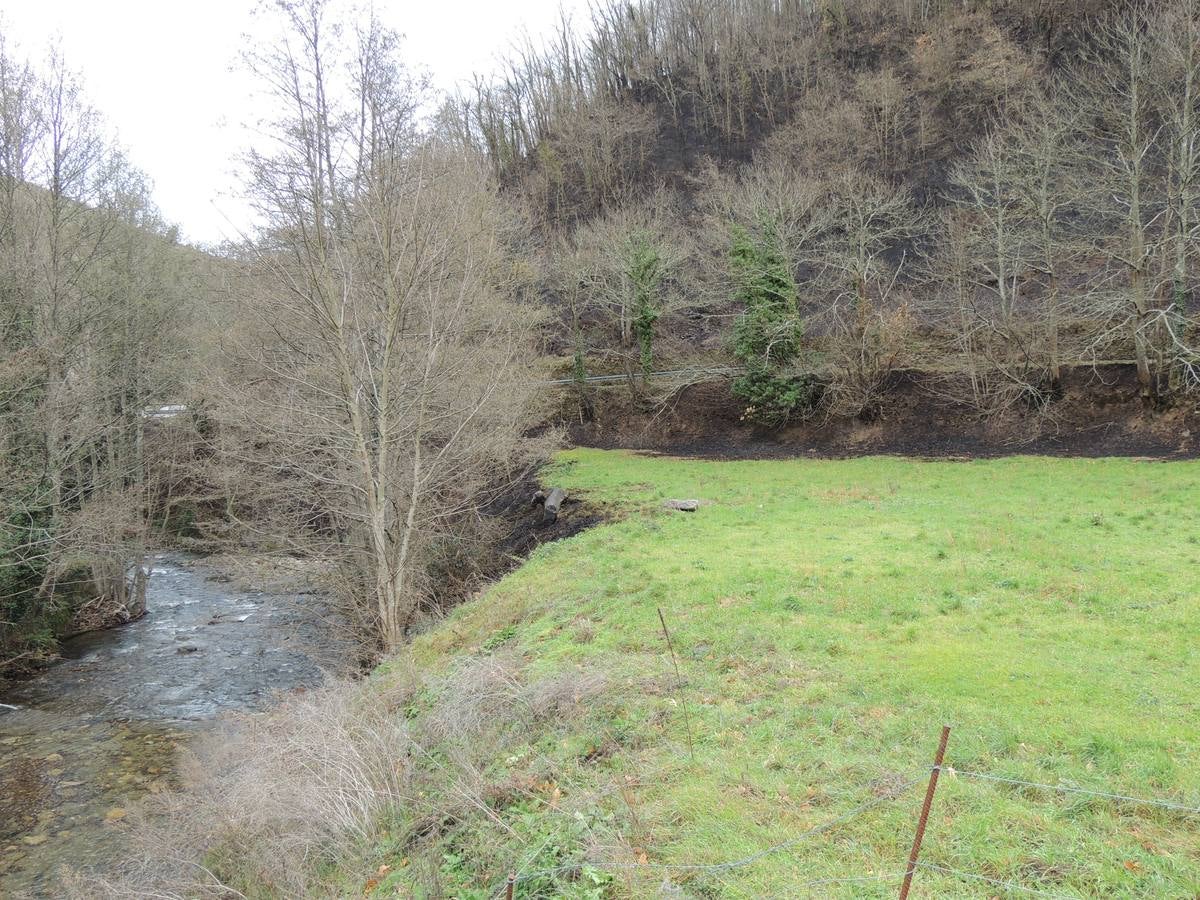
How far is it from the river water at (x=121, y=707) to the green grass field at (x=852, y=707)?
4073 mm

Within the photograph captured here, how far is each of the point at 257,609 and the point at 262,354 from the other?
814cm

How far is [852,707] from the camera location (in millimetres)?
6129

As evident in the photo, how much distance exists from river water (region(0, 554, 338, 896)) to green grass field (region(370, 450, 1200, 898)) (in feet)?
13.4

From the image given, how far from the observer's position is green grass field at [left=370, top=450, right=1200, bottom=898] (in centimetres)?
429

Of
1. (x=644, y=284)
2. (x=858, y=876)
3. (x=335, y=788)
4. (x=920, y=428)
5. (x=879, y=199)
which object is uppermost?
(x=879, y=199)

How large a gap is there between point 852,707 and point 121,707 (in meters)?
12.1

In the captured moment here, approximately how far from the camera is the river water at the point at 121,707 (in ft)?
26.9

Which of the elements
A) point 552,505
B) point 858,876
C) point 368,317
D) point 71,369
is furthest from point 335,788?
point 71,369

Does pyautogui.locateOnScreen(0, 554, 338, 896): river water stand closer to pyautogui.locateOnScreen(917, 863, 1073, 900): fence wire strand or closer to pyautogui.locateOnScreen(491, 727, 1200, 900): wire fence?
pyautogui.locateOnScreen(491, 727, 1200, 900): wire fence

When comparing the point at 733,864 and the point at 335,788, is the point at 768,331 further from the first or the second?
the point at 733,864

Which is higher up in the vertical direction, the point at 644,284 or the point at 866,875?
the point at 644,284

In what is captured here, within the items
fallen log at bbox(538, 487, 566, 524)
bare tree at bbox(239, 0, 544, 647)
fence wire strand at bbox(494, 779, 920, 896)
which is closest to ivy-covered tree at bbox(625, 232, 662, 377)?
fallen log at bbox(538, 487, 566, 524)

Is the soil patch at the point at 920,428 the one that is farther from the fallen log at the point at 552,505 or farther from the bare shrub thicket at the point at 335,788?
the bare shrub thicket at the point at 335,788

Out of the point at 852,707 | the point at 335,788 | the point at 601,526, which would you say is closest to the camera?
the point at 335,788
